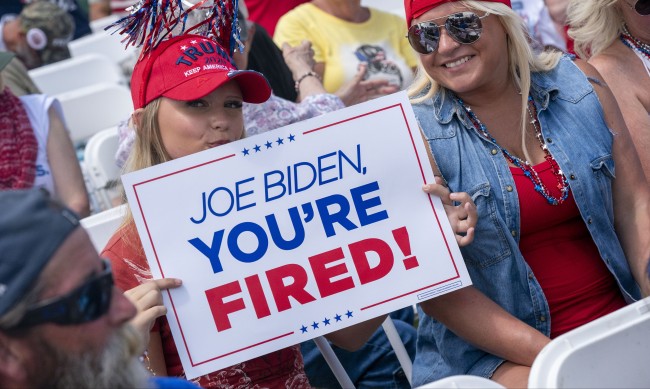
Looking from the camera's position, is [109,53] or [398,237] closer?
[398,237]

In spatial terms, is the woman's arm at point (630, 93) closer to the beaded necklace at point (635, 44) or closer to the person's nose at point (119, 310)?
the beaded necklace at point (635, 44)

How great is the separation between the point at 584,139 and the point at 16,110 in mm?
2456

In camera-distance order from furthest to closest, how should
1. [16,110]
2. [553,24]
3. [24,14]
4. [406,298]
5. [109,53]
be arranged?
[109,53] → [24,14] → [553,24] → [16,110] → [406,298]

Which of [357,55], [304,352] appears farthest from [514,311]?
[357,55]

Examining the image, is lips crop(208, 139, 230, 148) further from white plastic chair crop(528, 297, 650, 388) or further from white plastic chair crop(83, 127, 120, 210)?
white plastic chair crop(83, 127, 120, 210)

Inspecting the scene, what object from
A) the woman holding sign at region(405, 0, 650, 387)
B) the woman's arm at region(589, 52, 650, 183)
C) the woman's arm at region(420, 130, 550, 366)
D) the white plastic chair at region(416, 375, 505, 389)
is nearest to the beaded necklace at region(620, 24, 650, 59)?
the woman's arm at region(589, 52, 650, 183)

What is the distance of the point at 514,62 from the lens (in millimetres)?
2973

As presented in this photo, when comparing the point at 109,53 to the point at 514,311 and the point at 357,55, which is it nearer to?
the point at 357,55

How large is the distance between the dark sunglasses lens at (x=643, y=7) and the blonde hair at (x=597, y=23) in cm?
8

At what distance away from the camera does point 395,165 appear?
8.29 ft

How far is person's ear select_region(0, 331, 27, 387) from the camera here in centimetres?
151

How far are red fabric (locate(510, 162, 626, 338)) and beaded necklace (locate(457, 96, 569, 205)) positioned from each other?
14 mm

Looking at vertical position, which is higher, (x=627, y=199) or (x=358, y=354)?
(x=627, y=199)

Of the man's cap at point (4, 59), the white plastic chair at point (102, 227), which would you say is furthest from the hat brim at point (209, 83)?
the man's cap at point (4, 59)
